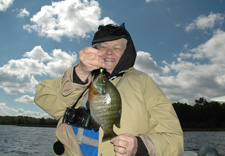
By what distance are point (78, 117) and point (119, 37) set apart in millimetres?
1845

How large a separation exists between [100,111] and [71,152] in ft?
4.50

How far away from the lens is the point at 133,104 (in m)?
2.86

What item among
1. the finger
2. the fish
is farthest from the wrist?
the finger

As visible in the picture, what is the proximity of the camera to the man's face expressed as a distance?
1240 millimetres

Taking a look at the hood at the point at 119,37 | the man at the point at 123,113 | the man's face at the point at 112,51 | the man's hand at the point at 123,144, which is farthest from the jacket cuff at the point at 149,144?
Answer: the man's face at the point at 112,51

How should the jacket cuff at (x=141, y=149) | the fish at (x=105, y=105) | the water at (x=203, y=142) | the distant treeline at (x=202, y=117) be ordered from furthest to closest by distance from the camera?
1. the distant treeline at (x=202, y=117)
2. the water at (x=203, y=142)
3. the jacket cuff at (x=141, y=149)
4. the fish at (x=105, y=105)

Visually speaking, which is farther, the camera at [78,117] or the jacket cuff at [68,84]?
the camera at [78,117]

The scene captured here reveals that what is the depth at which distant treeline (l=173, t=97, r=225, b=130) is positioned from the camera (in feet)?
315

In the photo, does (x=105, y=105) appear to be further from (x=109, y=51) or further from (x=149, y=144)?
(x=109, y=51)

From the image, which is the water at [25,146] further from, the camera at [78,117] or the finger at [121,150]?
the finger at [121,150]

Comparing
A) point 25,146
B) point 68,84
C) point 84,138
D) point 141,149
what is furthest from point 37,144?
point 141,149

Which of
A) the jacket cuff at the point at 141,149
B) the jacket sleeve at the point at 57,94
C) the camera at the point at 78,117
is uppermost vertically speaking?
the jacket sleeve at the point at 57,94

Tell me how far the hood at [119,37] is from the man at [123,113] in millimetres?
205

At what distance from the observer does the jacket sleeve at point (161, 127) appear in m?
2.56
